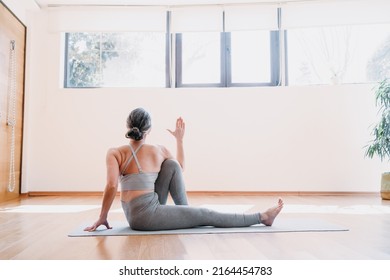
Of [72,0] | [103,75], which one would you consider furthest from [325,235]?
[72,0]

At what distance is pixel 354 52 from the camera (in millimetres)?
4805

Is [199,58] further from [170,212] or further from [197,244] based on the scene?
[197,244]

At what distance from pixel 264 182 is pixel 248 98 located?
106 cm

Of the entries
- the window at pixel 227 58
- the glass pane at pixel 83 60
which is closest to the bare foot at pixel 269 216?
the window at pixel 227 58

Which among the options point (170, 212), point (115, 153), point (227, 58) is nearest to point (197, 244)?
point (170, 212)

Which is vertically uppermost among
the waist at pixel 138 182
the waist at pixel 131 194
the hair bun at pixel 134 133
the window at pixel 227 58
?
the window at pixel 227 58

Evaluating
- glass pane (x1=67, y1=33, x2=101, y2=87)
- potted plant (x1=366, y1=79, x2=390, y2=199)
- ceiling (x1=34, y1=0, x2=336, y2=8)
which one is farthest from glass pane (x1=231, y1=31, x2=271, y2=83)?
glass pane (x1=67, y1=33, x2=101, y2=87)

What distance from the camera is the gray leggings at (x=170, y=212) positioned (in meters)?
2.03

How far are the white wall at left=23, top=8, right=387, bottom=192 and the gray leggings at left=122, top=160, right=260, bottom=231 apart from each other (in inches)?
95.4

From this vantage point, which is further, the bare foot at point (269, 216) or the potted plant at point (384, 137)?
the potted plant at point (384, 137)

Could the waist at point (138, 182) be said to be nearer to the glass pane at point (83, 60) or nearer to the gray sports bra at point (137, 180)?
the gray sports bra at point (137, 180)

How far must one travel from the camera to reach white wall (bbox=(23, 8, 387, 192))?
178 inches

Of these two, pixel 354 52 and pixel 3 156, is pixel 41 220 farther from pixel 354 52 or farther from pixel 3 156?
pixel 354 52

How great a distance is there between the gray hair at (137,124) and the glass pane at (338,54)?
10.5ft
